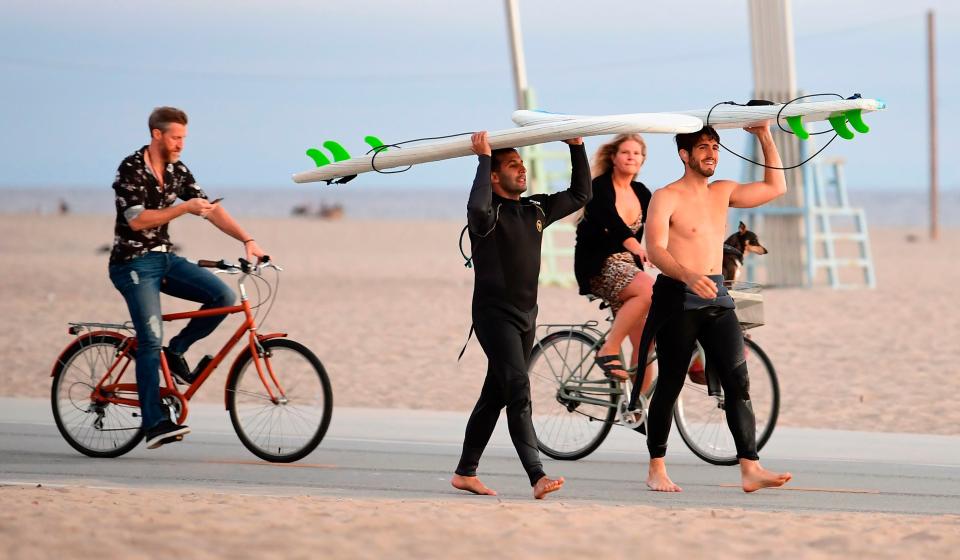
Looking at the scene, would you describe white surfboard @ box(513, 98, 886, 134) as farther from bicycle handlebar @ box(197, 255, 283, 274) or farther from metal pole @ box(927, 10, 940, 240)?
metal pole @ box(927, 10, 940, 240)

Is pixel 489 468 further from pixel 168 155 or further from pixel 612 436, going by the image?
pixel 168 155

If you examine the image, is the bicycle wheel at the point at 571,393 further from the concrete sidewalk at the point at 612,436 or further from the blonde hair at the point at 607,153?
the blonde hair at the point at 607,153

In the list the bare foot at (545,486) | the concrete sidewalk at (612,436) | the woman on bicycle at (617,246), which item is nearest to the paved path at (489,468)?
the concrete sidewalk at (612,436)

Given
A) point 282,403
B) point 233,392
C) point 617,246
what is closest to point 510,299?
point 617,246

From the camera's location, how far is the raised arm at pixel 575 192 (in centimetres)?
732

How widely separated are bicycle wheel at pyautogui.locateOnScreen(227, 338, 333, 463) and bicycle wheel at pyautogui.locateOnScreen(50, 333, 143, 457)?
0.70 meters

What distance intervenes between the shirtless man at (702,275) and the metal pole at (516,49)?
57.3ft

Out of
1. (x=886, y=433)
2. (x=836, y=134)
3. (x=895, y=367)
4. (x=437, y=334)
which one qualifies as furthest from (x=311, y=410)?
(x=437, y=334)

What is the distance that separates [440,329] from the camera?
59.0 ft

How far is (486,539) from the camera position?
5.66 meters

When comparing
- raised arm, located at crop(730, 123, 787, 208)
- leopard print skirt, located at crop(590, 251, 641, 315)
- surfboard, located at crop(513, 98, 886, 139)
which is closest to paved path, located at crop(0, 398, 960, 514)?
leopard print skirt, located at crop(590, 251, 641, 315)

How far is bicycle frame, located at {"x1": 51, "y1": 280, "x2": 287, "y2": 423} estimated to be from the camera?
325 inches

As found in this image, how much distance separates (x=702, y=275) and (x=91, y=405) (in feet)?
12.4

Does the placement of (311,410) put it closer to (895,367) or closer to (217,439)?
(217,439)
